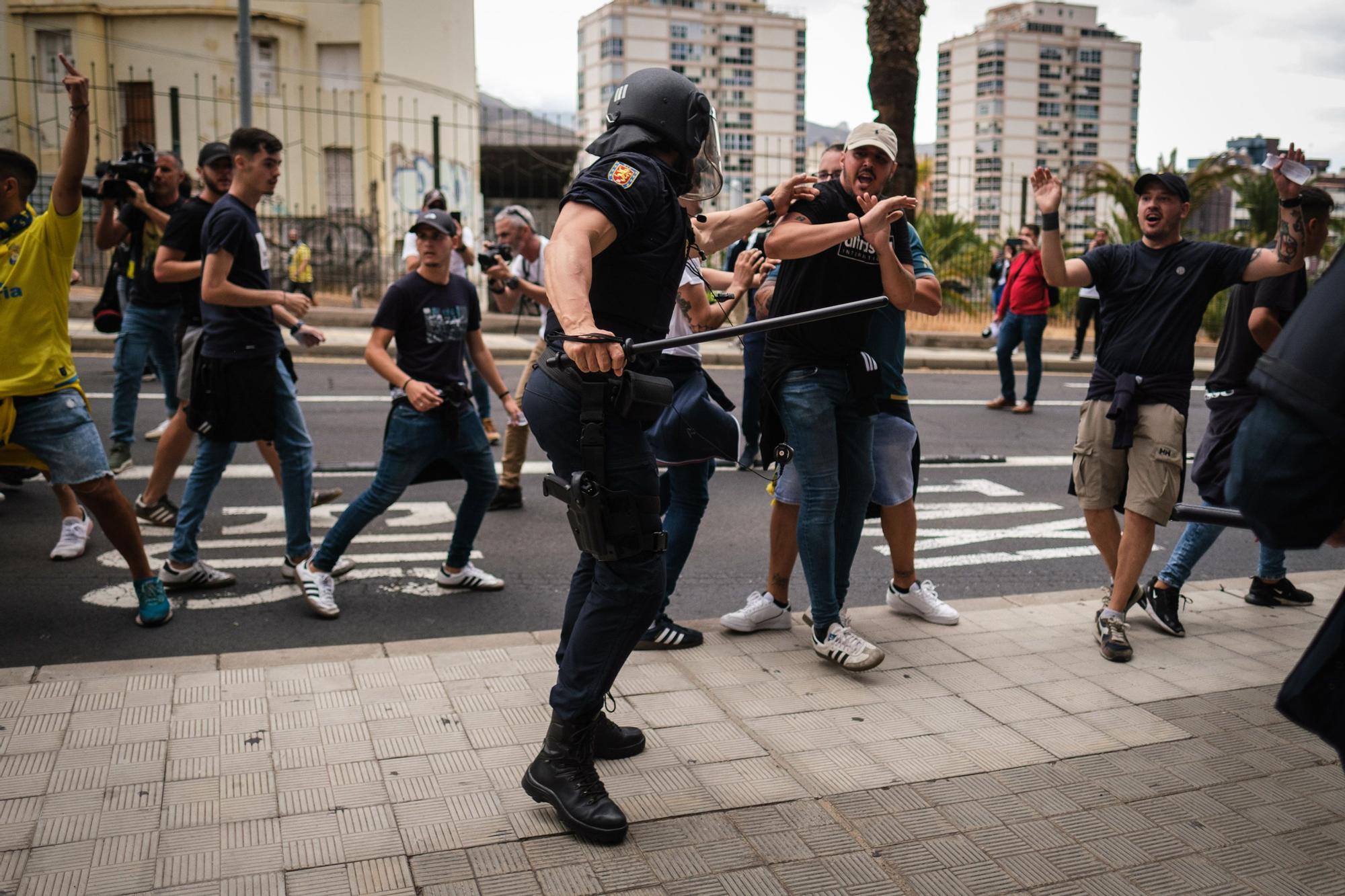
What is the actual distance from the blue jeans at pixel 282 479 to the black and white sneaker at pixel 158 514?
1.10 meters

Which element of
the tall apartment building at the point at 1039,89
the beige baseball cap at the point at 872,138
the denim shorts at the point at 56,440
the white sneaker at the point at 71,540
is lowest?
the white sneaker at the point at 71,540

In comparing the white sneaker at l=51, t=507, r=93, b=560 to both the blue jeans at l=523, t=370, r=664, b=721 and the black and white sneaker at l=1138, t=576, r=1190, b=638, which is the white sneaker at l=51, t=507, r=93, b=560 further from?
the black and white sneaker at l=1138, t=576, r=1190, b=638

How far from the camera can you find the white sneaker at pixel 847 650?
4.28m

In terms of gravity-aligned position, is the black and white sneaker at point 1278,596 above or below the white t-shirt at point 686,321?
below

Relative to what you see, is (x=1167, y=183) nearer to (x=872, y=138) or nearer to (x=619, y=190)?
(x=872, y=138)

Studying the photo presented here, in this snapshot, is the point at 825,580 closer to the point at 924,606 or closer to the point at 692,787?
the point at 924,606

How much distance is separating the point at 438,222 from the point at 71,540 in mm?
2517

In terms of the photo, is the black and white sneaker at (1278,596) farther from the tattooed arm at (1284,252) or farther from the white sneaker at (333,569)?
the white sneaker at (333,569)

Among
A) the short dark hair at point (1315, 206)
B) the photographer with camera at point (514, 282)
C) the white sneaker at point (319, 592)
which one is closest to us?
the short dark hair at point (1315, 206)

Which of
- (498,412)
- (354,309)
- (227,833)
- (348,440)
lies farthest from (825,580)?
(354,309)

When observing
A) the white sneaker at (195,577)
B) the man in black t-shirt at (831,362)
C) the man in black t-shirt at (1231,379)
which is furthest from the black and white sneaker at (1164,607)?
the white sneaker at (195,577)

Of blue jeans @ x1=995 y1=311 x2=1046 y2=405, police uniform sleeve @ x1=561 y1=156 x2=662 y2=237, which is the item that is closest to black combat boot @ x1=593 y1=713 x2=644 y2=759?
police uniform sleeve @ x1=561 y1=156 x2=662 y2=237

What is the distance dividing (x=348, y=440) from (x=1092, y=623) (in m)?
5.98

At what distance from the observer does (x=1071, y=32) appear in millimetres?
151250
